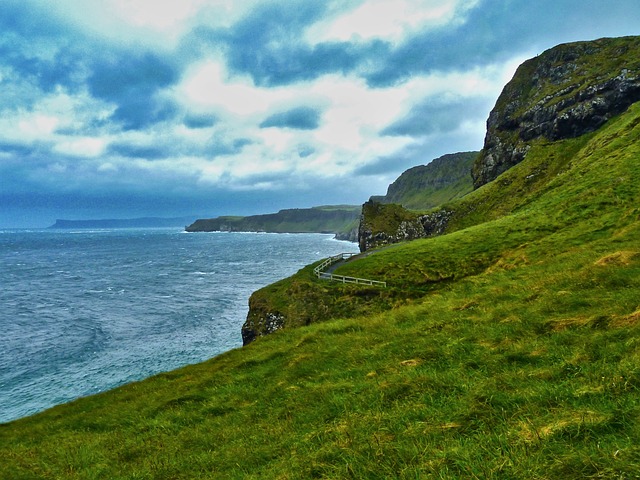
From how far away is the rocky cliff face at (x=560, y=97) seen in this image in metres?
109

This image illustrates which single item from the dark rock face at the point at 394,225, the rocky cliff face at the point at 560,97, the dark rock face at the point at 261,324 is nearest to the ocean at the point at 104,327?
the dark rock face at the point at 261,324

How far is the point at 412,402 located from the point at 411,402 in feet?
0.14

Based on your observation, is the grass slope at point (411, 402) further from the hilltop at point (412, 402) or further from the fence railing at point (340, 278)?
the fence railing at point (340, 278)

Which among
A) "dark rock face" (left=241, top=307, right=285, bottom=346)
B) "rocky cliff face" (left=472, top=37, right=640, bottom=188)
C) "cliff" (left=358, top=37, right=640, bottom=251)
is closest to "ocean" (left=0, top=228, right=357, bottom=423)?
"dark rock face" (left=241, top=307, right=285, bottom=346)

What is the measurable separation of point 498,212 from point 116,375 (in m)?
93.7

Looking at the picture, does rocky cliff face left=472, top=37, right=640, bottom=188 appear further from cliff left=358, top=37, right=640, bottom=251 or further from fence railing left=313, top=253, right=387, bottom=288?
fence railing left=313, top=253, right=387, bottom=288

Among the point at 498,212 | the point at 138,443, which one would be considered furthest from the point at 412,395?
the point at 498,212

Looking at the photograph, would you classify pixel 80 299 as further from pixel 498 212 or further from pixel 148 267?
pixel 498 212

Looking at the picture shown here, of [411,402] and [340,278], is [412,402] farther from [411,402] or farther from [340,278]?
[340,278]

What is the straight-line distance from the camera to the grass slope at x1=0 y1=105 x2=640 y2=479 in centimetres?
664

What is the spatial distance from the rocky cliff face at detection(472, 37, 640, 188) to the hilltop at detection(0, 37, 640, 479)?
105028mm

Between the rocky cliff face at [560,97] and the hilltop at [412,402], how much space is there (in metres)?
105

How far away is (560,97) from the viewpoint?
408ft

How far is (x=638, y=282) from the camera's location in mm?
15867
